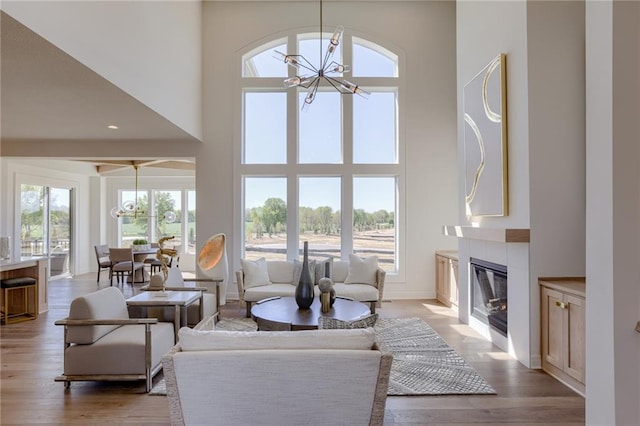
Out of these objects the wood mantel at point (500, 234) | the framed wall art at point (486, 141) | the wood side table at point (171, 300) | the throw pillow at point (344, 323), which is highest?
the framed wall art at point (486, 141)

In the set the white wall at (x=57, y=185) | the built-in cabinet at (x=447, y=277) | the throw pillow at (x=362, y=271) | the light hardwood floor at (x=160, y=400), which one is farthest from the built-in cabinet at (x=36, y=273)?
the built-in cabinet at (x=447, y=277)

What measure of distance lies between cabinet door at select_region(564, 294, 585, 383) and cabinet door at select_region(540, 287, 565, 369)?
77 millimetres

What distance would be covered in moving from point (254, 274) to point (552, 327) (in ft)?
13.1

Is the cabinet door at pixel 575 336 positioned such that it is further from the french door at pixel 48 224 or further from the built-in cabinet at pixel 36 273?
the french door at pixel 48 224

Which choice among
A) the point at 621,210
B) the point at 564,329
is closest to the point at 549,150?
the point at 564,329

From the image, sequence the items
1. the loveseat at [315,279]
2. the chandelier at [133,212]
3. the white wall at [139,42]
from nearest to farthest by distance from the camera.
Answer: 1. the white wall at [139,42]
2. the loveseat at [315,279]
3. the chandelier at [133,212]

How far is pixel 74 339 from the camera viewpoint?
328 centimetres

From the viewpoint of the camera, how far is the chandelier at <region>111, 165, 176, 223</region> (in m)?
10.1

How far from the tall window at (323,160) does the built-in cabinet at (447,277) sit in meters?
0.83

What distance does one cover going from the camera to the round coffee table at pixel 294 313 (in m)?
3.71

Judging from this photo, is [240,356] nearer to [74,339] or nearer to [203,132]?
[74,339]

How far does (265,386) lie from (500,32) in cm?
444

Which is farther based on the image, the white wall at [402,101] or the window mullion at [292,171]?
the window mullion at [292,171]

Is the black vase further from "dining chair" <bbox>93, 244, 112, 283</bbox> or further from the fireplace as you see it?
"dining chair" <bbox>93, 244, 112, 283</bbox>
